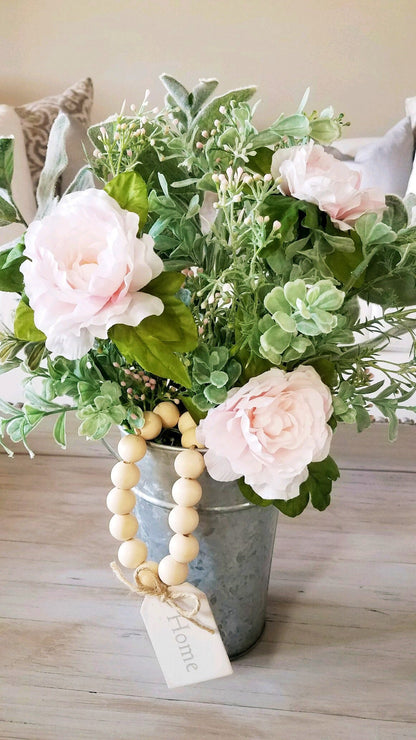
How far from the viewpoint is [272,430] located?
478mm

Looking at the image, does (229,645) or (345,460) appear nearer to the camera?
(229,645)

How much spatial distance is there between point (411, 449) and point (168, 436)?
20.1 inches

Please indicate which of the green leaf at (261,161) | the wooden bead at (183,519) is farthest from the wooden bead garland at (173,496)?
the green leaf at (261,161)

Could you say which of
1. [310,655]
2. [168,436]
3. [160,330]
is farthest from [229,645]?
[160,330]

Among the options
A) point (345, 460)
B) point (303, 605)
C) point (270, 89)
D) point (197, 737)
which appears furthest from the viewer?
point (270, 89)

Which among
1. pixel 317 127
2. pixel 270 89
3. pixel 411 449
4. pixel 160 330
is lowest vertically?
pixel 411 449

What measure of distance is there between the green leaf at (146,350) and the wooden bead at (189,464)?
0.09 m

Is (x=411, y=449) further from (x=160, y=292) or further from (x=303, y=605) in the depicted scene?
(x=160, y=292)

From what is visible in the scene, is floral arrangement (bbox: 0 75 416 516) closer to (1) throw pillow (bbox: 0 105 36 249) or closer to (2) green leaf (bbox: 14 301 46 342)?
(2) green leaf (bbox: 14 301 46 342)

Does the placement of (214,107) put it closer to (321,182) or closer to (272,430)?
(321,182)

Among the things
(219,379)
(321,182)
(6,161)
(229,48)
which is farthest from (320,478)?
(229,48)

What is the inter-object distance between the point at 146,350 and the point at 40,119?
1.79m

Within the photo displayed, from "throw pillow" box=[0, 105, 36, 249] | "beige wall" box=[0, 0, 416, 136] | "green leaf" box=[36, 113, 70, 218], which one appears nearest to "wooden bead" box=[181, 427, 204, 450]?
"green leaf" box=[36, 113, 70, 218]

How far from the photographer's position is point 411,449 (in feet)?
3.26
